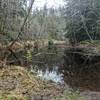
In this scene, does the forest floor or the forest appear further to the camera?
the forest

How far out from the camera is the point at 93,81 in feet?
39.7

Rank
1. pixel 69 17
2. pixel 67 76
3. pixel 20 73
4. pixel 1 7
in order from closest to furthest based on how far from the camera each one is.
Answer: pixel 20 73
pixel 67 76
pixel 1 7
pixel 69 17

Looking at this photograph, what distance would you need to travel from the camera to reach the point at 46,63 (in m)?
17.7

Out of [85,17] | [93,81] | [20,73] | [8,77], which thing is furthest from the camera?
[85,17]

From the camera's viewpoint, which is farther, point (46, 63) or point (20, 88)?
point (46, 63)

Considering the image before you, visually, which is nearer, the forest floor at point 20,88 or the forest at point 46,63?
the forest floor at point 20,88

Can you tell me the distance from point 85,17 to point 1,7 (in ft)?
79.4

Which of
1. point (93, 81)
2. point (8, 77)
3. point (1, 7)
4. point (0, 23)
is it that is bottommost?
point (93, 81)

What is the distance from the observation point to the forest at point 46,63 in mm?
8335

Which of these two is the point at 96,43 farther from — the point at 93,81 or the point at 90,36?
the point at 93,81

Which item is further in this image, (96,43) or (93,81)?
(96,43)

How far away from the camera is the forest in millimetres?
8335

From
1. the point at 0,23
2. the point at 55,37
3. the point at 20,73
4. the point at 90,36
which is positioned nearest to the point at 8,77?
the point at 20,73

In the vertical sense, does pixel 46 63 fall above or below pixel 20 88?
below
